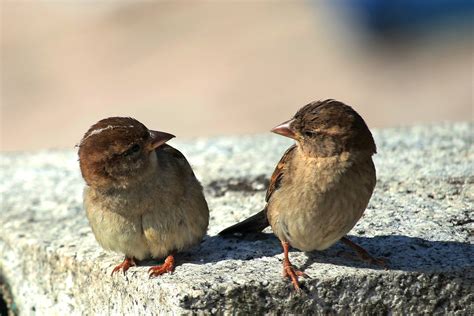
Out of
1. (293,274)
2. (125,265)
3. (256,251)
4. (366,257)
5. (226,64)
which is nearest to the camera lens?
(293,274)

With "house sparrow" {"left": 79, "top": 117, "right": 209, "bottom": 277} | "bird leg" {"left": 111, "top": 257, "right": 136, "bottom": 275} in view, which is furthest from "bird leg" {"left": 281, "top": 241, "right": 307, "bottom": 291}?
"bird leg" {"left": 111, "top": 257, "right": 136, "bottom": 275}

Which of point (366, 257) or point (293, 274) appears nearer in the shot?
point (293, 274)

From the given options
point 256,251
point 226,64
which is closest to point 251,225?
point 256,251

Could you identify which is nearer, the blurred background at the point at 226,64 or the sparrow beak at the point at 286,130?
the sparrow beak at the point at 286,130

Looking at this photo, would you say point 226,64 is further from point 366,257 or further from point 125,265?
point 366,257

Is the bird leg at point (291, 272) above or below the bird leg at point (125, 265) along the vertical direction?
below

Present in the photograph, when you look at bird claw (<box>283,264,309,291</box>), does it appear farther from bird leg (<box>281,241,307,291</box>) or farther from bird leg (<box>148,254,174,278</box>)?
bird leg (<box>148,254,174,278</box>)

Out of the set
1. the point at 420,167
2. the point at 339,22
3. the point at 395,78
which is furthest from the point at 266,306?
the point at 339,22

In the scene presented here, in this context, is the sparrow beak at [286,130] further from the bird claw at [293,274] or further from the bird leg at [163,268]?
the bird leg at [163,268]

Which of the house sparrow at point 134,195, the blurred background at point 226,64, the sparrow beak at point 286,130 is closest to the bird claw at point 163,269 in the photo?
the house sparrow at point 134,195
